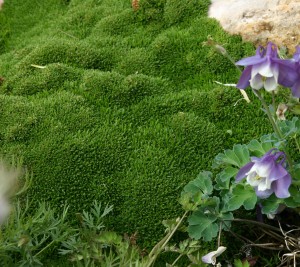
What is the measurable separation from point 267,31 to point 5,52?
6.42ft

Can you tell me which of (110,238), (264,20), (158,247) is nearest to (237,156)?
(158,247)

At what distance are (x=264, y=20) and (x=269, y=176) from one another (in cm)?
144

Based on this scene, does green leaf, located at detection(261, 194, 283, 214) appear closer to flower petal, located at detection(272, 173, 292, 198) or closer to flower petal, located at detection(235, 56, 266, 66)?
flower petal, located at detection(272, 173, 292, 198)

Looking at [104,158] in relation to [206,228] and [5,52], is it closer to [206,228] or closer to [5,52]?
[206,228]

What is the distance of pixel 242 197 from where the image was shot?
2264 millimetres

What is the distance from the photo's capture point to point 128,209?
2666 mm

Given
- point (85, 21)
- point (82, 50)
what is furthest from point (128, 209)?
point (85, 21)

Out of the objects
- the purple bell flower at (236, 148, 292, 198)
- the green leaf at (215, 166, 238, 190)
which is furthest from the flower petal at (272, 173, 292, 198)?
the green leaf at (215, 166, 238, 190)

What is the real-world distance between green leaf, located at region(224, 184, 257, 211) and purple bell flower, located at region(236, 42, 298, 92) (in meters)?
0.49

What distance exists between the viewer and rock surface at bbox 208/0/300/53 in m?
3.18

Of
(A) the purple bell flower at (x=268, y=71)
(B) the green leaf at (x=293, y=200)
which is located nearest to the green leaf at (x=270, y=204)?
(B) the green leaf at (x=293, y=200)

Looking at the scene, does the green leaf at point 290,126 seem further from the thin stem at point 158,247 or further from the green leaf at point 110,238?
the green leaf at point 110,238

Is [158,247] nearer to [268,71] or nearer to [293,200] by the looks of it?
[293,200]

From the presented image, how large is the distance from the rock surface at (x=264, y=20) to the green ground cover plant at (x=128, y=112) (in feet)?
0.23
